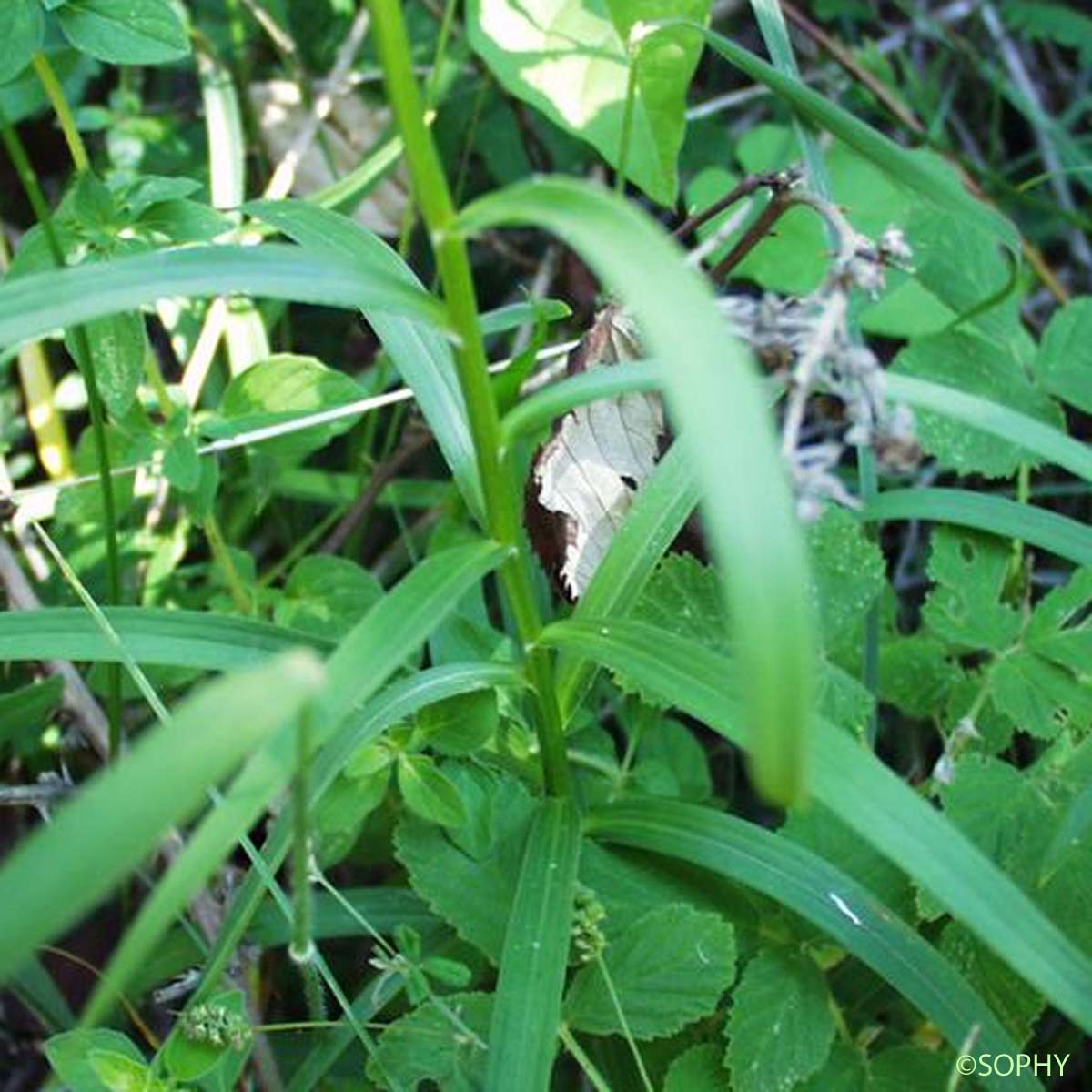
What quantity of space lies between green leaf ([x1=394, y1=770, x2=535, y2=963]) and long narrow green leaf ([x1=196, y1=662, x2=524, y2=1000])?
11 cm

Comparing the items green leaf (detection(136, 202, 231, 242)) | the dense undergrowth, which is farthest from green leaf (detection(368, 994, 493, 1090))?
green leaf (detection(136, 202, 231, 242))

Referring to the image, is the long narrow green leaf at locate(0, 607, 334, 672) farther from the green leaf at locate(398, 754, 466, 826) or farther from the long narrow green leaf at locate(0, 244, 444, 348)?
the long narrow green leaf at locate(0, 244, 444, 348)

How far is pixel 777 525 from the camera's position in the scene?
0.58 m

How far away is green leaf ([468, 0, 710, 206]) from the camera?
1476 mm

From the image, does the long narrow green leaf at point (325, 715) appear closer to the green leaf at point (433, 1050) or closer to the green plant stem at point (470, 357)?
the green plant stem at point (470, 357)

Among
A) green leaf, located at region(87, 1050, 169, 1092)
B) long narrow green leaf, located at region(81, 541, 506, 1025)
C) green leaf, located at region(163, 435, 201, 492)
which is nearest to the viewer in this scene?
long narrow green leaf, located at region(81, 541, 506, 1025)

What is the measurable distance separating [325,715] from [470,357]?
22 centimetres

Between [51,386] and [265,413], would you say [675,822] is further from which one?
[51,386]

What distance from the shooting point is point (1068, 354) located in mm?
1384

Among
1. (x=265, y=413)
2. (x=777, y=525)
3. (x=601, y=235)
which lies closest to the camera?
(x=777, y=525)

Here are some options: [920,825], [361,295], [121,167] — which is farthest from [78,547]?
[920,825]

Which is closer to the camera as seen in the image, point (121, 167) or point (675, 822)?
point (675, 822)

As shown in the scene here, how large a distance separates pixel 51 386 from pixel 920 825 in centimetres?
115

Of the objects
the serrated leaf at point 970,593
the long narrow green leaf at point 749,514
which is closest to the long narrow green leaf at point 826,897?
the serrated leaf at point 970,593
